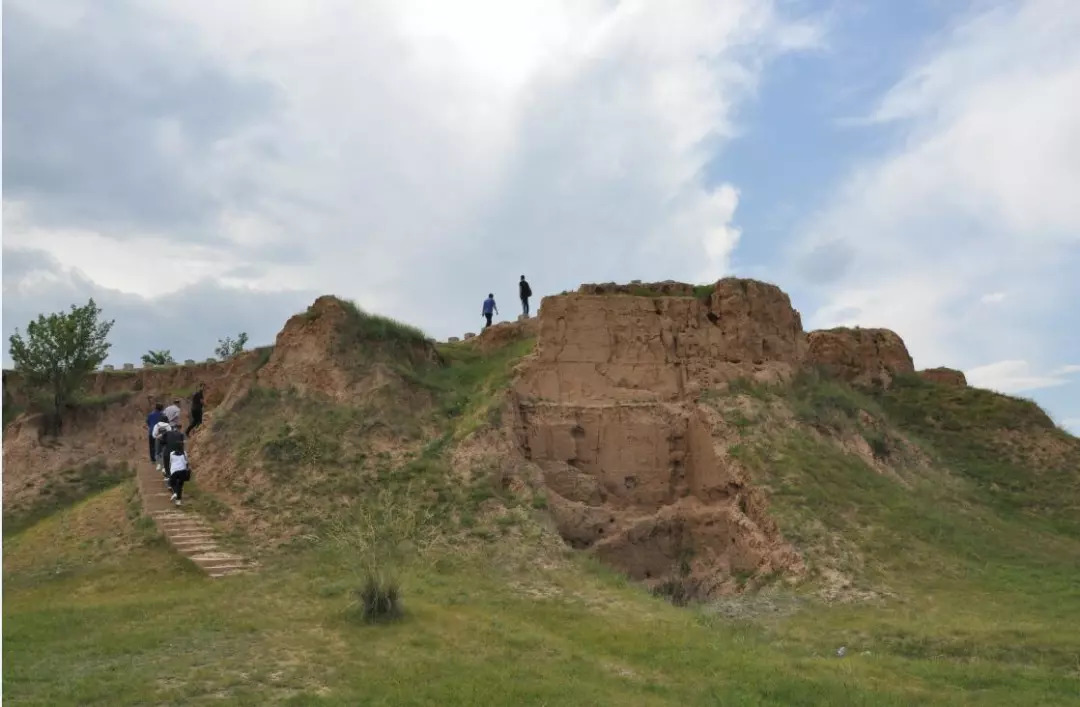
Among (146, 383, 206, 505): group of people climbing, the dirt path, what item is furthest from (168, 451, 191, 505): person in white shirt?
the dirt path

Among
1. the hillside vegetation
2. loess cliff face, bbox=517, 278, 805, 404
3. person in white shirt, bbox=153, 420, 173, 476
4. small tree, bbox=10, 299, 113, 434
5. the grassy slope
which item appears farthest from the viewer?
small tree, bbox=10, 299, 113, 434

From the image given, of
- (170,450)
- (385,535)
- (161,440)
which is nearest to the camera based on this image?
(385,535)

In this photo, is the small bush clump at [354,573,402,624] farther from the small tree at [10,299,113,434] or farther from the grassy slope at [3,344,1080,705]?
the small tree at [10,299,113,434]

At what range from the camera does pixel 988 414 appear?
25281mm

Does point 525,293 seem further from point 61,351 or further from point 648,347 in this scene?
point 61,351

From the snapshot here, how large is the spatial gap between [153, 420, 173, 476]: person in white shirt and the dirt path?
1.22ft

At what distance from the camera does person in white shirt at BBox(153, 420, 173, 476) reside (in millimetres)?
17406

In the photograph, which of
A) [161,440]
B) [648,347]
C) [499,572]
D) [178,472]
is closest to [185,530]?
[178,472]

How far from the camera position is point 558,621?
11930 millimetres

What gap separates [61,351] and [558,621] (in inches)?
842

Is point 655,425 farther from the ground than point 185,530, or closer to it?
farther from the ground

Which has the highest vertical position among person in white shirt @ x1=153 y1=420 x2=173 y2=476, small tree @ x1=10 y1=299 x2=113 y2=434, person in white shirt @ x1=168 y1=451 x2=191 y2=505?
small tree @ x1=10 y1=299 x2=113 y2=434

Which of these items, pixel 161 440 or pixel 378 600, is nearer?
pixel 378 600

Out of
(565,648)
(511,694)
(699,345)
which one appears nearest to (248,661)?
(511,694)
